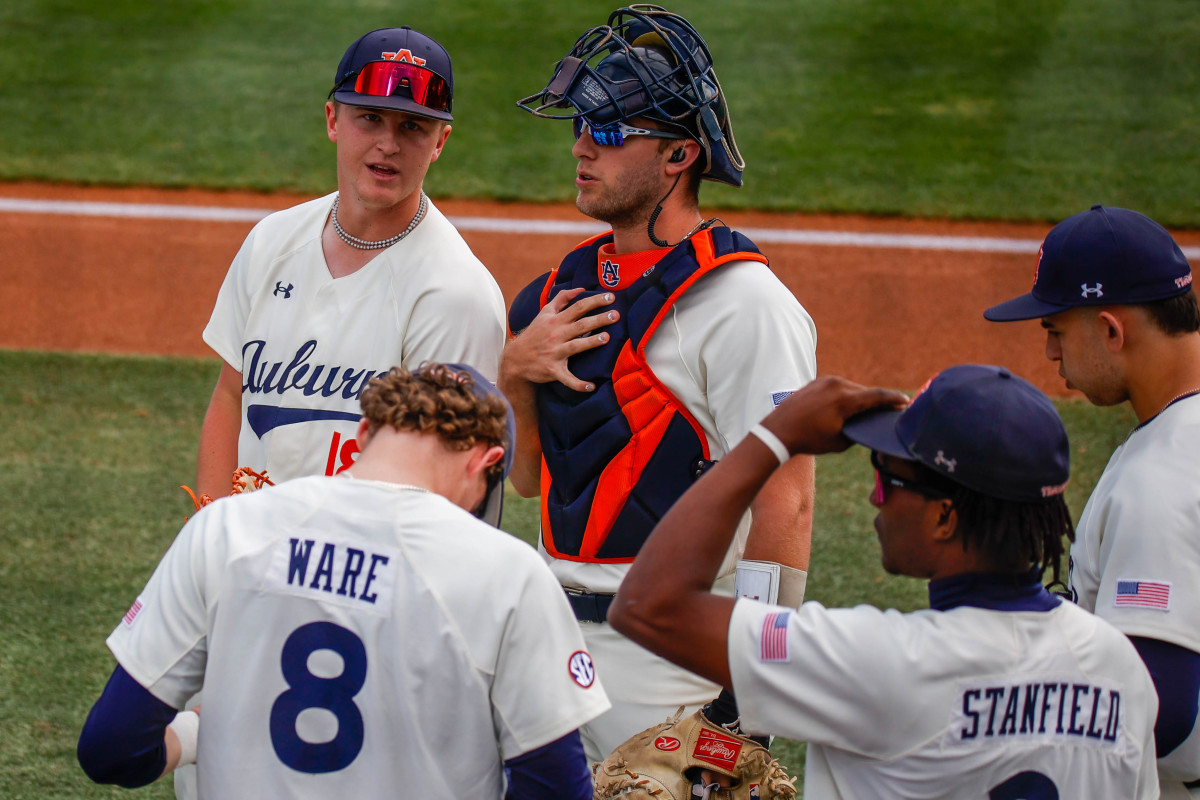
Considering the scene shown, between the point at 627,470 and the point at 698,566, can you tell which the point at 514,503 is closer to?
the point at 627,470

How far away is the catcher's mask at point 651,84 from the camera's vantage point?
2939 mm

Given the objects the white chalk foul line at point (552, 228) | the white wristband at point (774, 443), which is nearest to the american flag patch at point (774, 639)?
the white wristband at point (774, 443)

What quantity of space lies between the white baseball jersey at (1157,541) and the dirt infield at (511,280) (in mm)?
5153

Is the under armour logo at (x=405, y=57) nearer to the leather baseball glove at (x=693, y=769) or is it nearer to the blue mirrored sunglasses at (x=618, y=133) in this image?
the blue mirrored sunglasses at (x=618, y=133)

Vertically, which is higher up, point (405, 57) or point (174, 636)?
point (405, 57)

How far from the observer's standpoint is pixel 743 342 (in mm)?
2781

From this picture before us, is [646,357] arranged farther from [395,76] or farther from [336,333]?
[395,76]

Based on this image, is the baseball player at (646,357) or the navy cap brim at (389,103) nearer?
the baseball player at (646,357)

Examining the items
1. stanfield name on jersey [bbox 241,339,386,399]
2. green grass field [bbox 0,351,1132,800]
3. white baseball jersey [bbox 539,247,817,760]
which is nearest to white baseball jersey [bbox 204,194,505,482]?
stanfield name on jersey [bbox 241,339,386,399]

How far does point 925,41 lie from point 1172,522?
1019cm

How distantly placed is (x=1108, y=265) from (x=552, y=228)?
274 inches

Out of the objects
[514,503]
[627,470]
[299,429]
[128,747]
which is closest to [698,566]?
[627,470]

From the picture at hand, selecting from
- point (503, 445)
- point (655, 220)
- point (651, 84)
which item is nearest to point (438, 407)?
point (503, 445)

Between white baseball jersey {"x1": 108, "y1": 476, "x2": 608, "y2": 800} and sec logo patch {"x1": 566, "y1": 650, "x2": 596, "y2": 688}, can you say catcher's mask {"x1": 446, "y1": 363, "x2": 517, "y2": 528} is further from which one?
sec logo patch {"x1": 566, "y1": 650, "x2": 596, "y2": 688}
